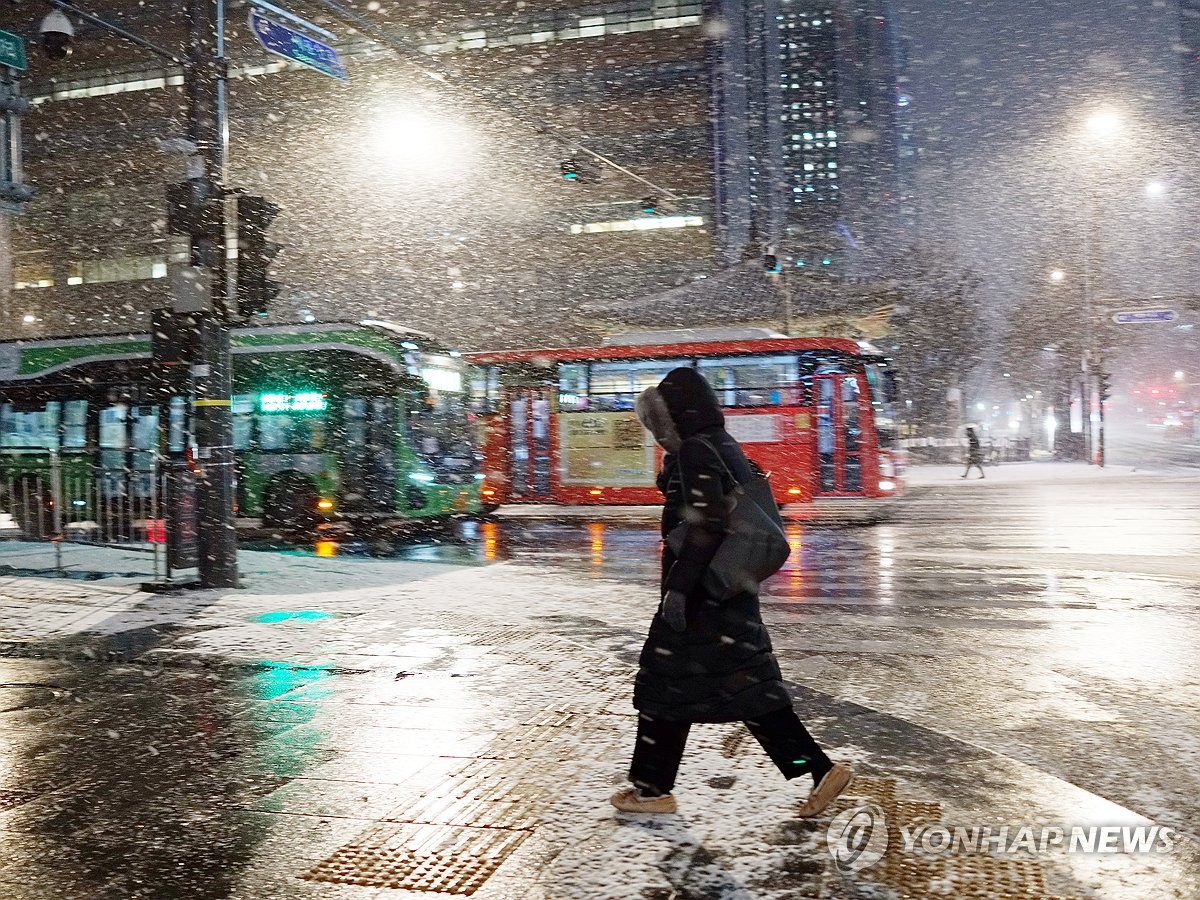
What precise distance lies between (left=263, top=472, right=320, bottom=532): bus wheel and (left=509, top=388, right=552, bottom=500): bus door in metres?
5.74

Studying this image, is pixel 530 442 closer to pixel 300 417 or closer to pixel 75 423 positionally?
pixel 300 417

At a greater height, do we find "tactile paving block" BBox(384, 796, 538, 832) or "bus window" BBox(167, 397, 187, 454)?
"bus window" BBox(167, 397, 187, 454)

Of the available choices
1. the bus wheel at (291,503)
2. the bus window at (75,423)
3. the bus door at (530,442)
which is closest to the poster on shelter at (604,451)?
the bus door at (530,442)

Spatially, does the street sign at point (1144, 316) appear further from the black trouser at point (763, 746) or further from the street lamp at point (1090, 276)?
the black trouser at point (763, 746)

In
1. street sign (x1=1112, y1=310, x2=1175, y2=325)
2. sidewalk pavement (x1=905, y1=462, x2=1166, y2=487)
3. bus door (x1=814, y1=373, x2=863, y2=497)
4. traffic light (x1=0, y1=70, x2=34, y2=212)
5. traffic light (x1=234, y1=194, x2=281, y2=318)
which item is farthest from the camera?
street sign (x1=1112, y1=310, x2=1175, y2=325)

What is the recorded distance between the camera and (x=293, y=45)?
1062 cm

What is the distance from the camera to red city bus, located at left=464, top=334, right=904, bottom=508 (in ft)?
64.4

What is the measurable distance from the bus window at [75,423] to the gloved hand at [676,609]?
54.3 feet

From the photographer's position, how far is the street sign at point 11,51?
47.9 feet

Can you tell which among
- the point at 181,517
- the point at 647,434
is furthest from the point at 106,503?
the point at 647,434

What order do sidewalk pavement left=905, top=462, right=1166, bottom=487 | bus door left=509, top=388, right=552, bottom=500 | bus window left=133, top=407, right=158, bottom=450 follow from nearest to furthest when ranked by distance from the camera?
bus window left=133, top=407, right=158, bottom=450 → bus door left=509, top=388, right=552, bottom=500 → sidewalk pavement left=905, top=462, right=1166, bottom=487

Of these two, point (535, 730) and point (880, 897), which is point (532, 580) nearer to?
point (535, 730)

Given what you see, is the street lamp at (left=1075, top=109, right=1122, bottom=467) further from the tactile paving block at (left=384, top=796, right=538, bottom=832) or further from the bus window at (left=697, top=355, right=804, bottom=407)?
the tactile paving block at (left=384, top=796, right=538, bottom=832)

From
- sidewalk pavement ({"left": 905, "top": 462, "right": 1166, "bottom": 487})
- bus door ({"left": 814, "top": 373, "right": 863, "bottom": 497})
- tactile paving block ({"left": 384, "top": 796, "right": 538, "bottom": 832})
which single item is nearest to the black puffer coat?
tactile paving block ({"left": 384, "top": 796, "right": 538, "bottom": 832})
